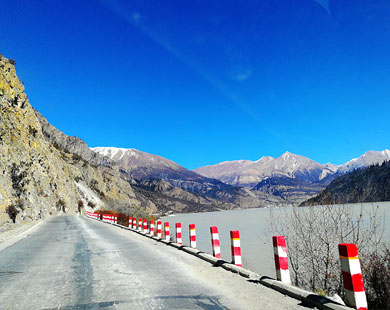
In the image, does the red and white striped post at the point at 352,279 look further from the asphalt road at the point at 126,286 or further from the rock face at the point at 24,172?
the rock face at the point at 24,172

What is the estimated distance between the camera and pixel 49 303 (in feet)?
16.1

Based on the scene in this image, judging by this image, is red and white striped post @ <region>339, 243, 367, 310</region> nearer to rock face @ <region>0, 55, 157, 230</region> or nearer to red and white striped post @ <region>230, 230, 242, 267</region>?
red and white striped post @ <region>230, 230, 242, 267</region>

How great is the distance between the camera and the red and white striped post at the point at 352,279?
4258mm

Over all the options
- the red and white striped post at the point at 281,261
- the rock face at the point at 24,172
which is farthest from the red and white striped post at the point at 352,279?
the rock face at the point at 24,172

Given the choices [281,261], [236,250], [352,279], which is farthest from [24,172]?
[352,279]

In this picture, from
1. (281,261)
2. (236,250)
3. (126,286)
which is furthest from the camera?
(236,250)

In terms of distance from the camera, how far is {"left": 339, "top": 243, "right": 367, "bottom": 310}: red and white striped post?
4.26 metres

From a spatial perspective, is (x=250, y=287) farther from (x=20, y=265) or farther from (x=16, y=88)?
(x=16, y=88)

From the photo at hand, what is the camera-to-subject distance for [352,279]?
430 cm

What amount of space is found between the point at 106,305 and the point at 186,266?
3889 millimetres

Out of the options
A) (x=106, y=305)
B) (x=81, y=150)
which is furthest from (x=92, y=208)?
(x=81, y=150)

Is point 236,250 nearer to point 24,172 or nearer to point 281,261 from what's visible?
point 281,261

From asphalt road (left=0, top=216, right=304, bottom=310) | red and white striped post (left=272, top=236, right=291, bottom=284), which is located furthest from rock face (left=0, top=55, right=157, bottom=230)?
red and white striped post (left=272, top=236, right=291, bottom=284)

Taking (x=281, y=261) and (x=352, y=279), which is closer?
(x=352, y=279)
